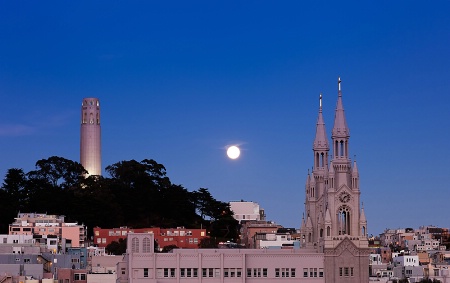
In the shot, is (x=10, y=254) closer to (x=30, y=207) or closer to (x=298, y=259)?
(x=298, y=259)

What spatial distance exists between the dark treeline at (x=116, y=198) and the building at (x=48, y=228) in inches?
208

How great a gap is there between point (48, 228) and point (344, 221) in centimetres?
5302

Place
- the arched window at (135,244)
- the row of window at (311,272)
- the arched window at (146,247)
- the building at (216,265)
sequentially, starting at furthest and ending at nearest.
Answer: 1. the arched window at (146,247)
2. the arched window at (135,244)
3. the row of window at (311,272)
4. the building at (216,265)

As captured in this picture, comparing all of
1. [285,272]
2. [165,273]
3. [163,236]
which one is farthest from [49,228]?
[285,272]

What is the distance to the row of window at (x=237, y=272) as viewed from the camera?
374 feet

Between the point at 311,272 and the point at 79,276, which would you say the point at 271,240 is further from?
the point at 311,272

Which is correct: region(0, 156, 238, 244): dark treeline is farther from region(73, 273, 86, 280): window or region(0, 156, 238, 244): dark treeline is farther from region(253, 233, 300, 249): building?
region(73, 273, 86, 280): window

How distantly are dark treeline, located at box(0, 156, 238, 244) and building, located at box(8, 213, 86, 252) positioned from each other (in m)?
5.27

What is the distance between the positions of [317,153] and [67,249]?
3542cm

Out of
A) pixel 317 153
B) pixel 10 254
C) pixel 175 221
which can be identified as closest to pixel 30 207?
pixel 175 221

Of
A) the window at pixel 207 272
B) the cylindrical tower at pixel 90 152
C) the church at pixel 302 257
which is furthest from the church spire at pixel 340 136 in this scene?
Answer: the cylindrical tower at pixel 90 152

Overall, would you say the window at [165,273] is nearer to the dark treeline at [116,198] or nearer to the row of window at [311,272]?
the row of window at [311,272]

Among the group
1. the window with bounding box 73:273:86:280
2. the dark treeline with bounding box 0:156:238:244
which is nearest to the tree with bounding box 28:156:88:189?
the dark treeline with bounding box 0:156:238:244

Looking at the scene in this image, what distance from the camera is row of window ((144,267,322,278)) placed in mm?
113938
